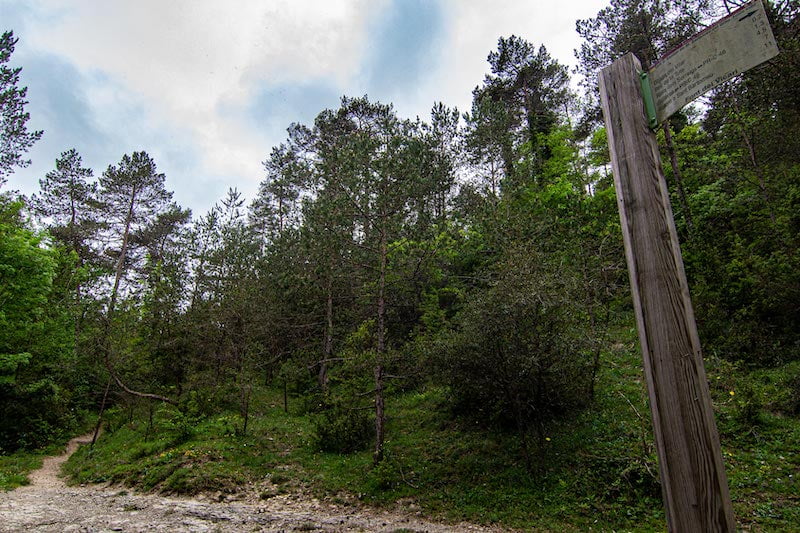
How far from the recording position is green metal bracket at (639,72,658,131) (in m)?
1.76

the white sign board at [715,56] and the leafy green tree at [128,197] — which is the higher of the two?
the leafy green tree at [128,197]

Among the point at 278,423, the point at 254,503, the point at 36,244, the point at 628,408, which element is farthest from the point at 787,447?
the point at 36,244

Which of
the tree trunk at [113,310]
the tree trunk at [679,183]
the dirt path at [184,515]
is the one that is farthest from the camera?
the tree trunk at [113,310]

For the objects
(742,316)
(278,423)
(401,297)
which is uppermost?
(401,297)

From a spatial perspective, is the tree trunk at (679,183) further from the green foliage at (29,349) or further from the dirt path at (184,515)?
the green foliage at (29,349)

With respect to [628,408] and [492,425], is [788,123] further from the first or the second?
[492,425]

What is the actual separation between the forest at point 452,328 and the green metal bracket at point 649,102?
516 cm

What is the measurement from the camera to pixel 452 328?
9289 mm

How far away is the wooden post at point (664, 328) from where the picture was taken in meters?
1.38

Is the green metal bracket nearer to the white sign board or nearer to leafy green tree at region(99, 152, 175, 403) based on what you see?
the white sign board

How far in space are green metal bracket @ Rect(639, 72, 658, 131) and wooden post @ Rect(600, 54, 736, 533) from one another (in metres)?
0.02

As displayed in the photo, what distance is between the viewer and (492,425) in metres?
9.06

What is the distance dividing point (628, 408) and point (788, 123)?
9.65 metres

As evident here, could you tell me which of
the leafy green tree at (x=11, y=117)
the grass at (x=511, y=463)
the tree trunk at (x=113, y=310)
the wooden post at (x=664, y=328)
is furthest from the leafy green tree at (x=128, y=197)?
the wooden post at (x=664, y=328)
